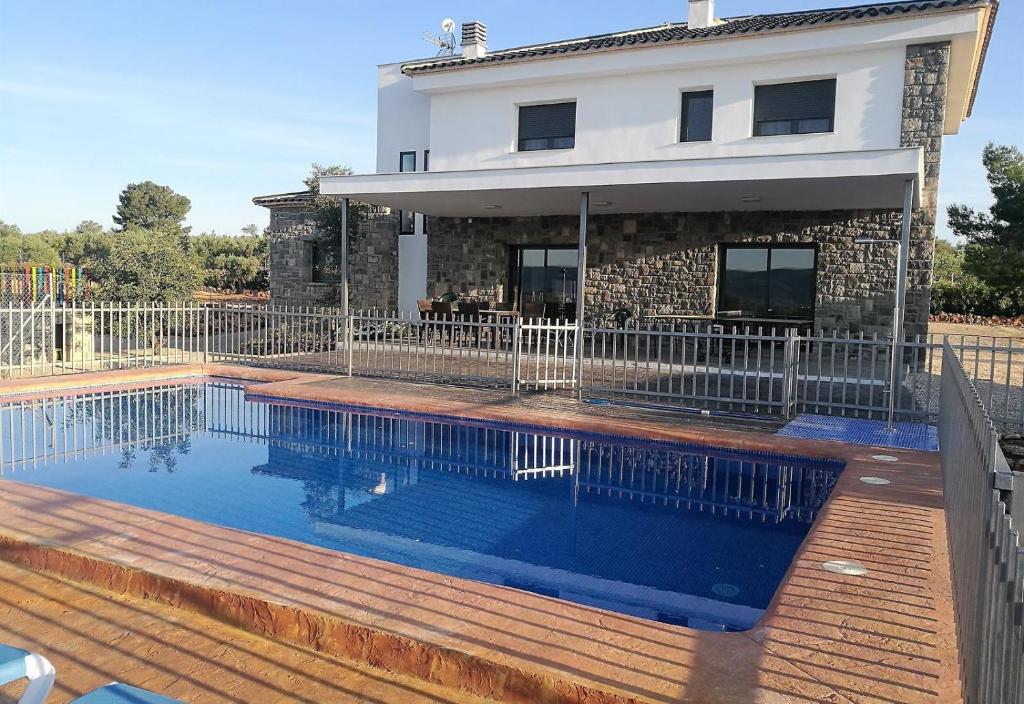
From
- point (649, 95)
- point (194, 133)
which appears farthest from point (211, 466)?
point (194, 133)

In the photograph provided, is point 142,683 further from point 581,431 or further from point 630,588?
point 581,431

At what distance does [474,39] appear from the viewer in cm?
1991

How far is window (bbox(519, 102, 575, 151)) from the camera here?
16734 millimetres

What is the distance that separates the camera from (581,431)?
9062 millimetres

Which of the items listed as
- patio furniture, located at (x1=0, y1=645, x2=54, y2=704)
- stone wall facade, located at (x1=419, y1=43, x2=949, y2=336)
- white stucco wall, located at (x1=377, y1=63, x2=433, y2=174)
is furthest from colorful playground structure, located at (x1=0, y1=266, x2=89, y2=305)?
patio furniture, located at (x1=0, y1=645, x2=54, y2=704)

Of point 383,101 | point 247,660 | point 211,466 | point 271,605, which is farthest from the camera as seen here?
point 383,101

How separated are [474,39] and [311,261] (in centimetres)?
760

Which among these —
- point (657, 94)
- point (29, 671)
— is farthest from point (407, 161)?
point (29, 671)

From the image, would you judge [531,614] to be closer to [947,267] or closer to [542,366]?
[542,366]

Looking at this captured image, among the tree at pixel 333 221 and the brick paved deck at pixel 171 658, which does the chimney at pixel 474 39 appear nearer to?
the tree at pixel 333 221

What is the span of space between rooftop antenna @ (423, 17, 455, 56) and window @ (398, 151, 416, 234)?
4081 millimetres

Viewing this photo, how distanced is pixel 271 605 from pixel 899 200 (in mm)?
13619

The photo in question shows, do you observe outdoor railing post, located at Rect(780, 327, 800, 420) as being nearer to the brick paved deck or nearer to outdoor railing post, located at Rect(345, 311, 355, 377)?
outdoor railing post, located at Rect(345, 311, 355, 377)

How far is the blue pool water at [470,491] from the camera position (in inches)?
206
